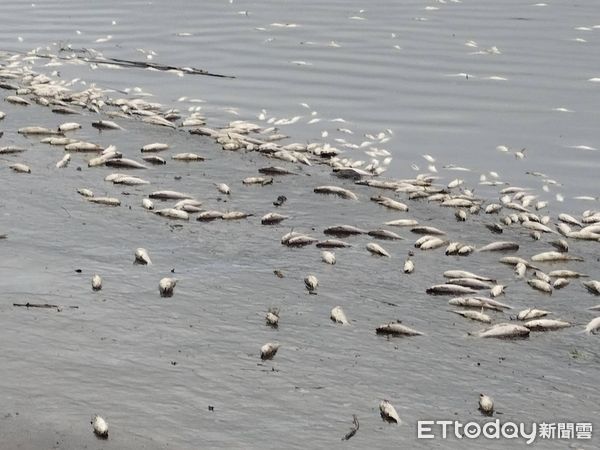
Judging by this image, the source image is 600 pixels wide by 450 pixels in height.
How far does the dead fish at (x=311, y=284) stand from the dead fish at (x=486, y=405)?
7.88ft

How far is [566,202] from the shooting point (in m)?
12.4

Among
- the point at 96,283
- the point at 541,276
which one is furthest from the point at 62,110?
the point at 541,276

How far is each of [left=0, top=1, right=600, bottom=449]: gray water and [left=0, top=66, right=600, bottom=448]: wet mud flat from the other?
2 centimetres

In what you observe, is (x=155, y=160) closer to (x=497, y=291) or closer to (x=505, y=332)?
(x=497, y=291)

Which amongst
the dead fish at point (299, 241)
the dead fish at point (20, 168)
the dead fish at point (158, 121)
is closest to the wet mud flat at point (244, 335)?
the dead fish at point (299, 241)

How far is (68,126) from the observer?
14359 millimetres

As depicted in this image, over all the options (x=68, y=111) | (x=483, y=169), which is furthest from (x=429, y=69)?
(x=68, y=111)

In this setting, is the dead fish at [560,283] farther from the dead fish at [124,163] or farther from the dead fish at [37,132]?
the dead fish at [37,132]

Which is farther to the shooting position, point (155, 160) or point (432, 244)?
point (155, 160)

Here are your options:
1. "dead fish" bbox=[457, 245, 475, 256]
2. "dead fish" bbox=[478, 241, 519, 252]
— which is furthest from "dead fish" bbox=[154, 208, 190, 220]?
"dead fish" bbox=[478, 241, 519, 252]

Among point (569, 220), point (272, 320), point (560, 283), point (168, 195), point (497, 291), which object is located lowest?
point (569, 220)

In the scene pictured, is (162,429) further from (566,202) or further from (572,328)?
(566,202)

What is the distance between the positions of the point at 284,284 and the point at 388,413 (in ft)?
8.69

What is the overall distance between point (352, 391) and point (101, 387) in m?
1.77
